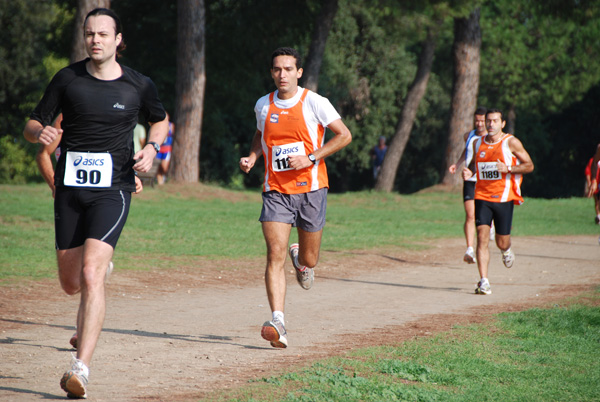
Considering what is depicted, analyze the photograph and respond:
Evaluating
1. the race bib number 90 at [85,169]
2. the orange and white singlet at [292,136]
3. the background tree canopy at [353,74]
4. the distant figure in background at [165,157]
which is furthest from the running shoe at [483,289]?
the background tree canopy at [353,74]

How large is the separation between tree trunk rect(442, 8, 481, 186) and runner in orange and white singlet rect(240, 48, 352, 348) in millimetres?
21382

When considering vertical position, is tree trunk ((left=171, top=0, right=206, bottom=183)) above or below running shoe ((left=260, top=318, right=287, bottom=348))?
above

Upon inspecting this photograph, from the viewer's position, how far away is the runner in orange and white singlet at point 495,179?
10516 mm

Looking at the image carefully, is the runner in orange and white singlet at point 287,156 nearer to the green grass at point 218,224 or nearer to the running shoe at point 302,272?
the running shoe at point 302,272

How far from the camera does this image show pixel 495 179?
10.6 m

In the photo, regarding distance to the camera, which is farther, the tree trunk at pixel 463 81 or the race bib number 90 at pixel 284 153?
the tree trunk at pixel 463 81

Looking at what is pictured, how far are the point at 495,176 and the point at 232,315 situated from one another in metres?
4.11

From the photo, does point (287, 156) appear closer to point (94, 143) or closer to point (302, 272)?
point (302, 272)

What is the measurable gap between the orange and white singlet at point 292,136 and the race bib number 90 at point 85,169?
1.94 meters

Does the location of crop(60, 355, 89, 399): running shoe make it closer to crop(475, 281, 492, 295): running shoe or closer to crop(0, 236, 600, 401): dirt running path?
crop(0, 236, 600, 401): dirt running path

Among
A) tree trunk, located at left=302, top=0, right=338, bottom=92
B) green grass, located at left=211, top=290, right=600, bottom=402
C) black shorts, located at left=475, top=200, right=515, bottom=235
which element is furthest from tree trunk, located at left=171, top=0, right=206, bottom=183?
green grass, located at left=211, top=290, right=600, bottom=402

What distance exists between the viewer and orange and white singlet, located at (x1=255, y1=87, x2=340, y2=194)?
7043 millimetres

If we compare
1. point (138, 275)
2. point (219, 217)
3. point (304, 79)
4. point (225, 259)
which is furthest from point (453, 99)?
point (138, 275)

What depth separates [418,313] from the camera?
8.76 meters
